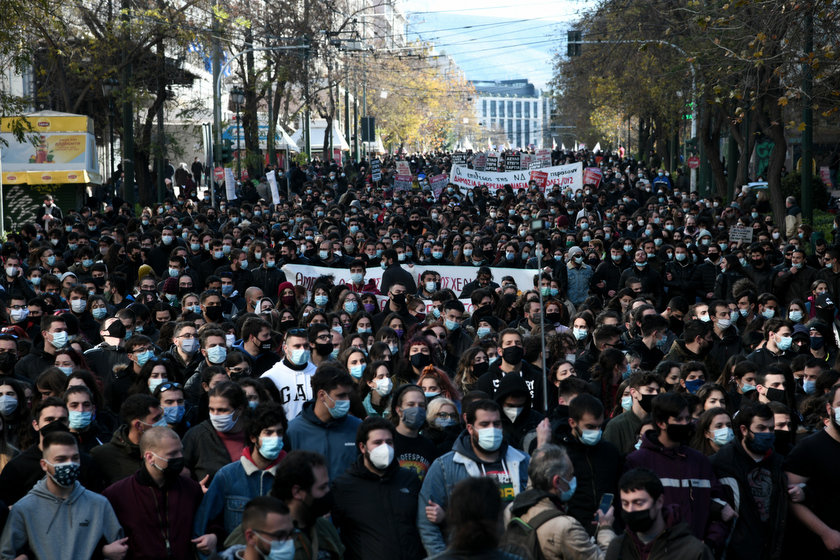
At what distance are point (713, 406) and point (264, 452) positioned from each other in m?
→ 2.68

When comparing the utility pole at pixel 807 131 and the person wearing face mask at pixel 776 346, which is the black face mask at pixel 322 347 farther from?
the utility pole at pixel 807 131

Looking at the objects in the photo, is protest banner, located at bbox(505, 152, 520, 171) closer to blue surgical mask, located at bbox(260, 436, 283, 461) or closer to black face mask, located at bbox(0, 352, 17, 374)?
black face mask, located at bbox(0, 352, 17, 374)

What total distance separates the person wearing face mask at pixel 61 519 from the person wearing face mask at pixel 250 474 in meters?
0.46

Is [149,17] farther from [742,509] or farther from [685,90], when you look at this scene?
[742,509]

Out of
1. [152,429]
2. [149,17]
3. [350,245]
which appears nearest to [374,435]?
[152,429]

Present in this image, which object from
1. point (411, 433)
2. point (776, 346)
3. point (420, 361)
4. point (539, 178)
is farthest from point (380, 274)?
point (539, 178)

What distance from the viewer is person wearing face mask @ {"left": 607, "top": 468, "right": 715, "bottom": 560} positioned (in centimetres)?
529

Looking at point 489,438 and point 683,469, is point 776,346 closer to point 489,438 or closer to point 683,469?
point 683,469

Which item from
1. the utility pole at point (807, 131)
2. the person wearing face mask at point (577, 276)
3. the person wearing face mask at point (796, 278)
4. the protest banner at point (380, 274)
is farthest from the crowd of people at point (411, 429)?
the utility pole at point (807, 131)

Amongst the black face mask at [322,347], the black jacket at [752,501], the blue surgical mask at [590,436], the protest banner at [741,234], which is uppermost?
the protest banner at [741,234]

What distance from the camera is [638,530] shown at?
536cm

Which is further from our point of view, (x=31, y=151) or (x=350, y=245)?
(x=31, y=151)

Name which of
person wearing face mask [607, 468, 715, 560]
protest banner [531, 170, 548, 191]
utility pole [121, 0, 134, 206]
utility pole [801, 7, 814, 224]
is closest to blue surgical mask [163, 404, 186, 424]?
person wearing face mask [607, 468, 715, 560]

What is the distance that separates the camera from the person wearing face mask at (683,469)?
625 centimetres
